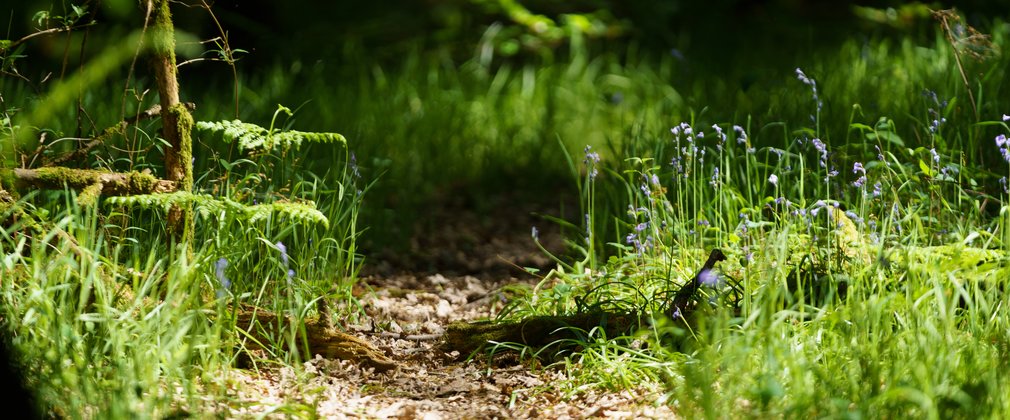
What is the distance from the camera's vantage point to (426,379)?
314 cm

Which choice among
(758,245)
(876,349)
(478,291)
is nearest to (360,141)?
(478,291)

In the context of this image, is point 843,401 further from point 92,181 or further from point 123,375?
point 92,181

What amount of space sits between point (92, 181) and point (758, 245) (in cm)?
213

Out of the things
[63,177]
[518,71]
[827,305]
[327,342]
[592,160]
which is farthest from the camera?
[518,71]

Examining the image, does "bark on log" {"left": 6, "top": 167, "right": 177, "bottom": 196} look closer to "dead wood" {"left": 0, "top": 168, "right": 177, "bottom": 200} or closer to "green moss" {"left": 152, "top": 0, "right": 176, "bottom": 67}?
"dead wood" {"left": 0, "top": 168, "right": 177, "bottom": 200}

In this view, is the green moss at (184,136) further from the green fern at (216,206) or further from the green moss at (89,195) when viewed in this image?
the green moss at (89,195)

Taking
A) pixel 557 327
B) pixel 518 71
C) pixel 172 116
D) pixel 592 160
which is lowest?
pixel 518 71

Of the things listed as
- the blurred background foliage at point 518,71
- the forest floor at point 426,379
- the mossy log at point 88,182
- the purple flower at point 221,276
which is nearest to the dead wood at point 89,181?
the mossy log at point 88,182

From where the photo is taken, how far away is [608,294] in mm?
3365

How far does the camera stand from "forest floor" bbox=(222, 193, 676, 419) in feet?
9.20

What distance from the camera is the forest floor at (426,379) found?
9.20 feet

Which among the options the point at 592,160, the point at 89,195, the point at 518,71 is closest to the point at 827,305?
the point at 592,160

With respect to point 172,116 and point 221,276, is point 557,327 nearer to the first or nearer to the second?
point 221,276

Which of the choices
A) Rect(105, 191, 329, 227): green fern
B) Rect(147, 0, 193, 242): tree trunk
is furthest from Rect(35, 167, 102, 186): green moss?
Rect(147, 0, 193, 242): tree trunk
